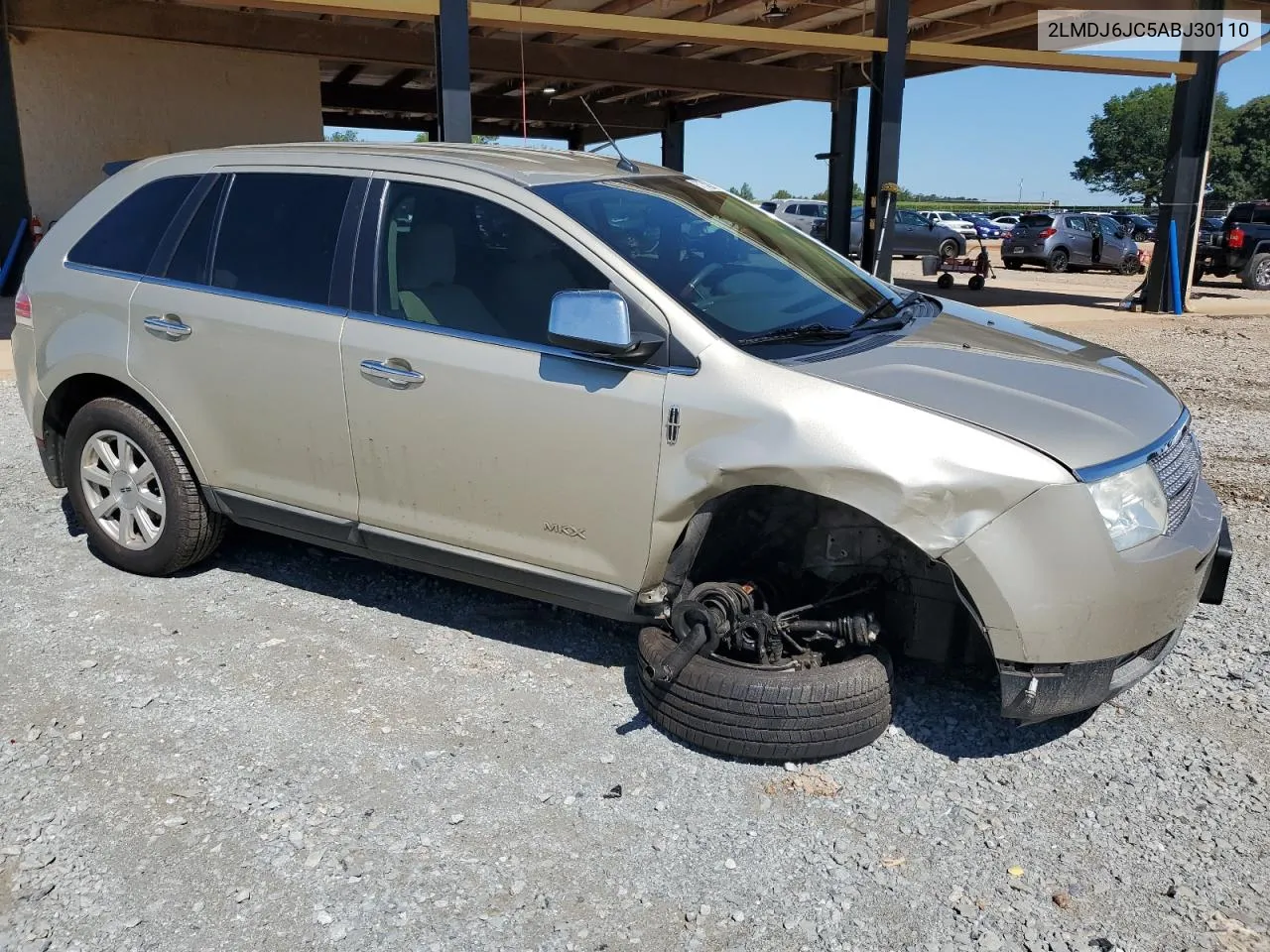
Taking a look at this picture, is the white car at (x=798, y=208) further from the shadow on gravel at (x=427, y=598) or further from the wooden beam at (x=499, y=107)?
the shadow on gravel at (x=427, y=598)

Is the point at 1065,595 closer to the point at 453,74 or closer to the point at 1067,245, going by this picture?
the point at 453,74

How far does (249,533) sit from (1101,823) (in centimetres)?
397

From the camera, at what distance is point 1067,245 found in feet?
92.4

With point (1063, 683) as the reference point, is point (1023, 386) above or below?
above

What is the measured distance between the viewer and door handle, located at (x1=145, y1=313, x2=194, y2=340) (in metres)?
4.12

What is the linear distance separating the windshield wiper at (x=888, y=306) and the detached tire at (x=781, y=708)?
1.24 metres

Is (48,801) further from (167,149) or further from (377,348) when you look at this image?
(167,149)

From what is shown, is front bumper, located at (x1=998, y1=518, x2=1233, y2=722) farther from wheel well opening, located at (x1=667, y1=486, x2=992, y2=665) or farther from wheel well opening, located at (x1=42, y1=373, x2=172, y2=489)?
wheel well opening, located at (x1=42, y1=373, x2=172, y2=489)

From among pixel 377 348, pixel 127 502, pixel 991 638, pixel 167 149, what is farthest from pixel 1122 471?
pixel 167 149

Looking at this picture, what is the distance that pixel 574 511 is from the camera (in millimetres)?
3412

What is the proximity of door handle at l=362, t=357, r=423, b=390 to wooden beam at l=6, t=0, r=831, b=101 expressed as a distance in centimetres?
1162

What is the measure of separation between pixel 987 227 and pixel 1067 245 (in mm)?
18770

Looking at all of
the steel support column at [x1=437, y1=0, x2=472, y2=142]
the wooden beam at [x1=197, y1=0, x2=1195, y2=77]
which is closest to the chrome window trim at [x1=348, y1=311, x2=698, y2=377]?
the steel support column at [x1=437, y1=0, x2=472, y2=142]

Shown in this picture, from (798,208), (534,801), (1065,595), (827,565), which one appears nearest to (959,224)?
(798,208)
